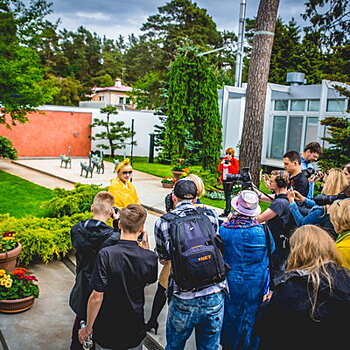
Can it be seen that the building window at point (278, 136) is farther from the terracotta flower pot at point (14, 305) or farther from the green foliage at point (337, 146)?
the terracotta flower pot at point (14, 305)

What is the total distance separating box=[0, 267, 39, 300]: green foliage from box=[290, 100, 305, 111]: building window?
15.5m

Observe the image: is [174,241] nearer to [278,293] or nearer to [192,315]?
[192,315]

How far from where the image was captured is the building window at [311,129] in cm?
1691

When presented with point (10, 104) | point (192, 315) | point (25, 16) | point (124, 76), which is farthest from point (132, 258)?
point (124, 76)

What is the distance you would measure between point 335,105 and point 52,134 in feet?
47.1

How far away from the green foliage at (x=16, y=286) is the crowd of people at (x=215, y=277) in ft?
4.08

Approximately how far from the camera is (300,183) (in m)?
5.38

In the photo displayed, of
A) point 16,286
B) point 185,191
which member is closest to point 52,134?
point 16,286

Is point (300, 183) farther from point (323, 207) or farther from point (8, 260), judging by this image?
point (8, 260)

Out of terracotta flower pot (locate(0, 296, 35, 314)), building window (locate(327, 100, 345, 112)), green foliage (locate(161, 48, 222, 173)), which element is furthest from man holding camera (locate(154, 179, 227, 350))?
building window (locate(327, 100, 345, 112))

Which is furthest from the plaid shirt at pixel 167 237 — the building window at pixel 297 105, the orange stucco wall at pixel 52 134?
the orange stucco wall at pixel 52 134

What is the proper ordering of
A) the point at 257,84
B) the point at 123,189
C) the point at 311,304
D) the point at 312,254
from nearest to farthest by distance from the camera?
the point at 311,304, the point at 312,254, the point at 123,189, the point at 257,84

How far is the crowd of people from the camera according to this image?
2.30 m

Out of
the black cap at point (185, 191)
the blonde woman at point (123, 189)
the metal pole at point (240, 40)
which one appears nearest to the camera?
the black cap at point (185, 191)
